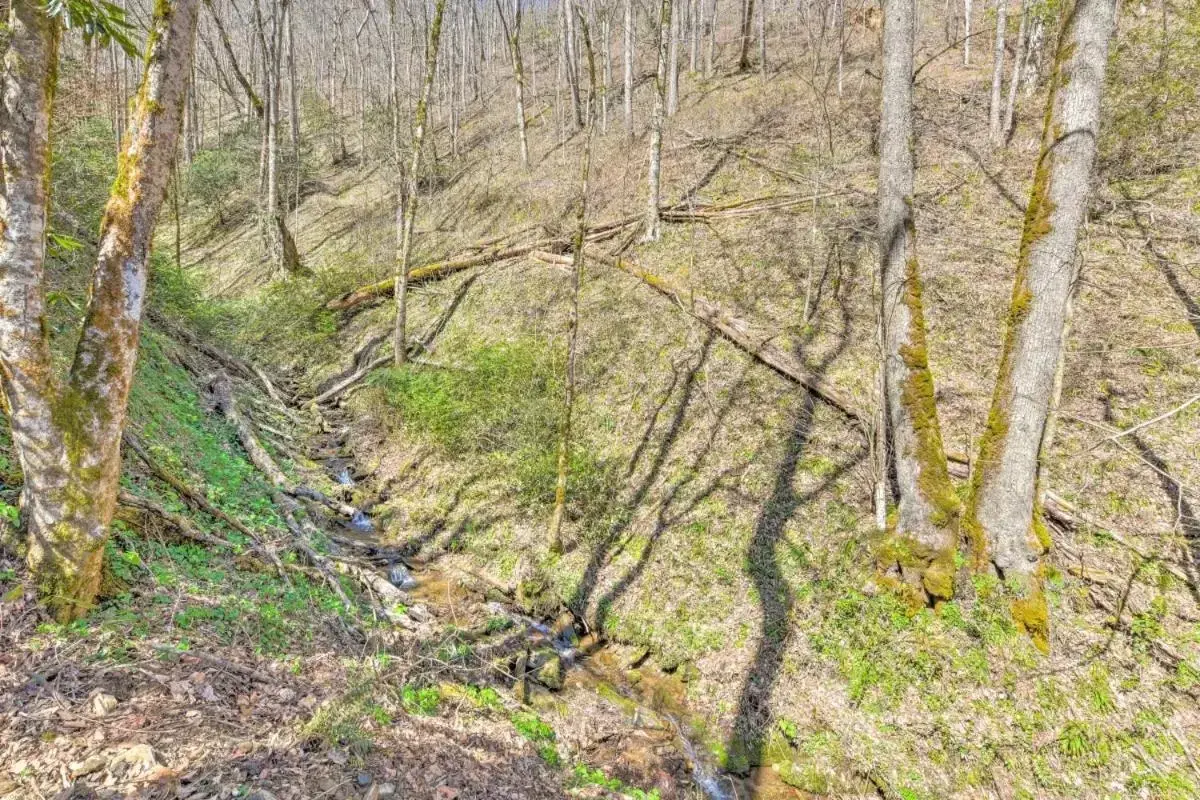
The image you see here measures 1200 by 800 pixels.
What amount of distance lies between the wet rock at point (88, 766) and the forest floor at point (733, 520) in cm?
4

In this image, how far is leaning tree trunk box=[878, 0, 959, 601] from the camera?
236 inches

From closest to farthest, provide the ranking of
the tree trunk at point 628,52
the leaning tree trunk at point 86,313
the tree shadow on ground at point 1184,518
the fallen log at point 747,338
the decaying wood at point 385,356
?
the leaning tree trunk at point 86,313
the tree shadow on ground at point 1184,518
the fallen log at point 747,338
the decaying wood at point 385,356
the tree trunk at point 628,52

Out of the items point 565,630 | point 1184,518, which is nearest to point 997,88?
point 1184,518

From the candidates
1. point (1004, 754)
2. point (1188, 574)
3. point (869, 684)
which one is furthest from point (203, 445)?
point (1188, 574)

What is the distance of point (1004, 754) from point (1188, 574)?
2743mm

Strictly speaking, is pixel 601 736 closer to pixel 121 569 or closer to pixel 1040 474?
pixel 121 569

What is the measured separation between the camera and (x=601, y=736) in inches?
211

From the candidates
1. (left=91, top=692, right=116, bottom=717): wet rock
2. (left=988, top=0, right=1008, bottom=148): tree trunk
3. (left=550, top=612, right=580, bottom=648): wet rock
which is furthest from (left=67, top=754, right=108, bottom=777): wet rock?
(left=988, top=0, right=1008, bottom=148): tree trunk

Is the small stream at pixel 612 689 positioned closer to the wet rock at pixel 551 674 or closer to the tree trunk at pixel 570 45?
the wet rock at pixel 551 674

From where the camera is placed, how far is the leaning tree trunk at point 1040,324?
17.9ft

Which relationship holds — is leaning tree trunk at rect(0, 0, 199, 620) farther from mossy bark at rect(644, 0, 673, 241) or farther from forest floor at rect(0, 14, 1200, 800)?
mossy bark at rect(644, 0, 673, 241)

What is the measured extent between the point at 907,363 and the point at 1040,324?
3.98ft

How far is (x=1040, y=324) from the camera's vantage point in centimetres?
565

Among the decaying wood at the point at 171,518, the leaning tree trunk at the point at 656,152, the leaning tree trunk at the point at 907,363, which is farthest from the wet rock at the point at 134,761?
the leaning tree trunk at the point at 656,152
